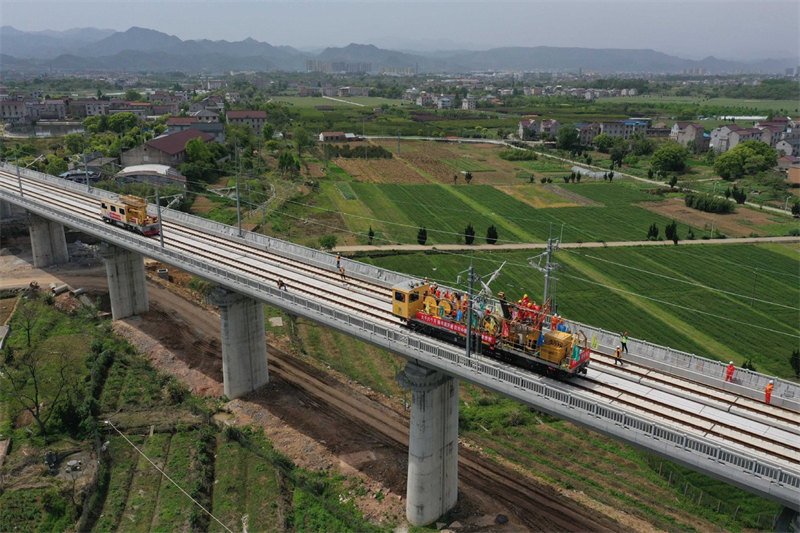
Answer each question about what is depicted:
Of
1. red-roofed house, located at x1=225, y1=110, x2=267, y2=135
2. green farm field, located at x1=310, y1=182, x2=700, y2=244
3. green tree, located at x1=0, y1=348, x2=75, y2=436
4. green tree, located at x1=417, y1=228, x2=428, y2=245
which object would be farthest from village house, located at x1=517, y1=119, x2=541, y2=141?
green tree, located at x1=0, y1=348, x2=75, y2=436

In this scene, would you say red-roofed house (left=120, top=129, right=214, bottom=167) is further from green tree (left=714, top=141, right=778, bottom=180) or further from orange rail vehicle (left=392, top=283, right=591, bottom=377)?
green tree (left=714, top=141, right=778, bottom=180)

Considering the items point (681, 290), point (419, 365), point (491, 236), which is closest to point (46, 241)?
point (491, 236)

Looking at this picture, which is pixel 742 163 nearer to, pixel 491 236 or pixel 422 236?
pixel 491 236

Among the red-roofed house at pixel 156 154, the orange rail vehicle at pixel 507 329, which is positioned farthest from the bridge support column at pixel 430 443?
the red-roofed house at pixel 156 154

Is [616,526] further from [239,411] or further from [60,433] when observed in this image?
[60,433]

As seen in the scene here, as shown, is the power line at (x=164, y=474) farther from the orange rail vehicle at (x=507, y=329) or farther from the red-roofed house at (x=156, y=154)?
the red-roofed house at (x=156, y=154)

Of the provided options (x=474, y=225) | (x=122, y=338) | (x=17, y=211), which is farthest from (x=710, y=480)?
(x=17, y=211)

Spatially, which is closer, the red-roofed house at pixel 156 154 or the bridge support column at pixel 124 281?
the bridge support column at pixel 124 281
